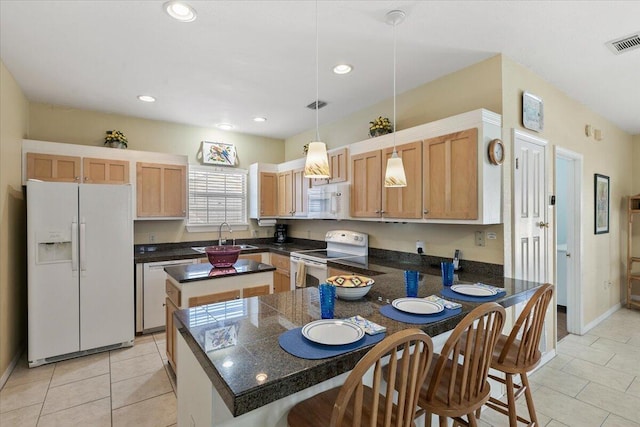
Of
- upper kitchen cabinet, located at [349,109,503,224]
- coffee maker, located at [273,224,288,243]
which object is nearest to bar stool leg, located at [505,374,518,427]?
upper kitchen cabinet, located at [349,109,503,224]

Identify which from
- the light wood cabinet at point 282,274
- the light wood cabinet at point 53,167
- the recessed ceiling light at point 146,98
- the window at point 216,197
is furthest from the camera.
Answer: the window at point 216,197

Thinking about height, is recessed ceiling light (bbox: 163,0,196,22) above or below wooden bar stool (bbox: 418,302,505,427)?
above

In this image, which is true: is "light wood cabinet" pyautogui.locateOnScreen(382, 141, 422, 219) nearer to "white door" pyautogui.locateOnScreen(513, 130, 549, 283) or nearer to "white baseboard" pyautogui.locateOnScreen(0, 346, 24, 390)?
"white door" pyautogui.locateOnScreen(513, 130, 549, 283)

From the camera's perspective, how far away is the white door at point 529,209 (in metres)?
2.71

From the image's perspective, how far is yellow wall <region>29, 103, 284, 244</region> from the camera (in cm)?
385

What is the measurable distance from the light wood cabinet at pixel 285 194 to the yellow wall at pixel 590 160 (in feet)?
9.77

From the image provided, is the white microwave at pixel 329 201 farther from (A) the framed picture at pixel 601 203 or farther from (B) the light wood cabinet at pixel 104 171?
(A) the framed picture at pixel 601 203

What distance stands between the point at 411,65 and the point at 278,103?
166cm

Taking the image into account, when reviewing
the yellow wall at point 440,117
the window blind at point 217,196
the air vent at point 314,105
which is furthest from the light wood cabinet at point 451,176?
the window blind at point 217,196

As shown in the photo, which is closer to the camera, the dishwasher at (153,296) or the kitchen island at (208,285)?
the kitchen island at (208,285)

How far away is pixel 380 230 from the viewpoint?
3.75m

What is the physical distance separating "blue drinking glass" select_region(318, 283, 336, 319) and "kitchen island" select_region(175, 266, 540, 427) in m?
0.08

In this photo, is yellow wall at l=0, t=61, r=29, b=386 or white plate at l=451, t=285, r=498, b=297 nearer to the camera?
white plate at l=451, t=285, r=498, b=297

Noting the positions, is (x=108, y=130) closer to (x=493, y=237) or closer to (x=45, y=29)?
(x=45, y=29)
